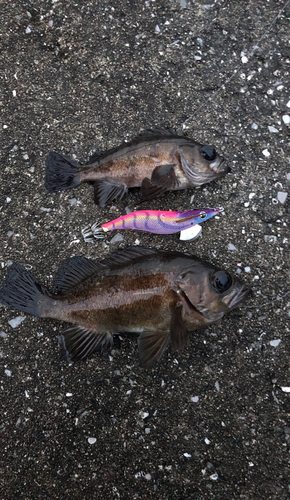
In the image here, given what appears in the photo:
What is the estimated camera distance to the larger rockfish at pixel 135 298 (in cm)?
240

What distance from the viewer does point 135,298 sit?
2467mm

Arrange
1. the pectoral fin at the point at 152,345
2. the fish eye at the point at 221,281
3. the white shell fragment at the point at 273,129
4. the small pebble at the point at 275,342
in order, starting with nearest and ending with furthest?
the fish eye at the point at 221,281
the pectoral fin at the point at 152,345
the small pebble at the point at 275,342
the white shell fragment at the point at 273,129

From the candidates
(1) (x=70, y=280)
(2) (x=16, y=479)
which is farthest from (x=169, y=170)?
(2) (x=16, y=479)

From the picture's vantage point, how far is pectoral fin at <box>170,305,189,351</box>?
2398mm

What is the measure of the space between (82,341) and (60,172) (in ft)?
4.44

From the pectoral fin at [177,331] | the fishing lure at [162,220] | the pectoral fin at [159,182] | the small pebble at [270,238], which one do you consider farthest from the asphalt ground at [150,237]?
the pectoral fin at [177,331]

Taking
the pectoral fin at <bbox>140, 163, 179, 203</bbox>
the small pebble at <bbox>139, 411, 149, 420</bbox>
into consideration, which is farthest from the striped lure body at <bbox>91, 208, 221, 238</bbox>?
the small pebble at <bbox>139, 411, 149, 420</bbox>

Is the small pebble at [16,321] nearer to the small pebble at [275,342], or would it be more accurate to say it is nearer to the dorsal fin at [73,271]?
the dorsal fin at [73,271]

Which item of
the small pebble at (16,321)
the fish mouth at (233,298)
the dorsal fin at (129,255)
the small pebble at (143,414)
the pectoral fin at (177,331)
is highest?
the dorsal fin at (129,255)

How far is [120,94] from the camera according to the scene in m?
3.21

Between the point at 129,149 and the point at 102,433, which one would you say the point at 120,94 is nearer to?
the point at 129,149

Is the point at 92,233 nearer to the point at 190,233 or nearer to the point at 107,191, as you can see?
the point at 107,191

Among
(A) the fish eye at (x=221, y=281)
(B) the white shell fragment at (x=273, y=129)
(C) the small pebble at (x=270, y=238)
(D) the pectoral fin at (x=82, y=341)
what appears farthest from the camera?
Answer: (B) the white shell fragment at (x=273, y=129)

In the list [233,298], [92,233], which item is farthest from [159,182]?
[233,298]
